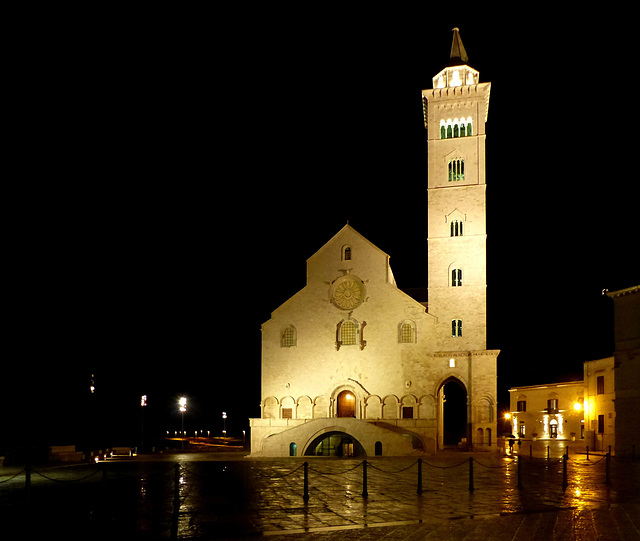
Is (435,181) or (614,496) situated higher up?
(435,181)

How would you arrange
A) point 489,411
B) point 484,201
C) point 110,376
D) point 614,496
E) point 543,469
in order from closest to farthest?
point 614,496
point 543,469
point 489,411
point 484,201
point 110,376

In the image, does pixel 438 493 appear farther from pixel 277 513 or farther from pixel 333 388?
pixel 333 388

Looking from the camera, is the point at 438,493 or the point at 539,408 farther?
the point at 539,408

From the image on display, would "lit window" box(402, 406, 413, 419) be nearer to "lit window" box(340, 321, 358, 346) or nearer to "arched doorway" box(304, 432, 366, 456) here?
"arched doorway" box(304, 432, 366, 456)

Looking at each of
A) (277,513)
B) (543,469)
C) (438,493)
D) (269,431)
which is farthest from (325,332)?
(277,513)

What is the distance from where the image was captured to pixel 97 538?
1244 cm

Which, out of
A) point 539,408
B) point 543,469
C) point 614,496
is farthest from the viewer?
point 539,408

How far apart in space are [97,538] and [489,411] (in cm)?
3510

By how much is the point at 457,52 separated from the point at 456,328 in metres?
20.7

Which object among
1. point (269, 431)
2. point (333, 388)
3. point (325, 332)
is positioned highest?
point (325, 332)

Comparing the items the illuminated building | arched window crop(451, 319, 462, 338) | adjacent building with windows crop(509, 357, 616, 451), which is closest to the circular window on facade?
arched window crop(451, 319, 462, 338)

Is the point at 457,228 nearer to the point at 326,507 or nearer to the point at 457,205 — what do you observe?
the point at 457,205

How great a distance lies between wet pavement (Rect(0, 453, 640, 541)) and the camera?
12.9 m

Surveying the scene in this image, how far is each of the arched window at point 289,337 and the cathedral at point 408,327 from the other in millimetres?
78
